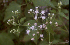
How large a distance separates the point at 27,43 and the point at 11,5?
0.77m

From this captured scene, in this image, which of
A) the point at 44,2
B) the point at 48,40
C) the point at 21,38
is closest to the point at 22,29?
the point at 21,38

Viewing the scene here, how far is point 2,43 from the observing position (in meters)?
1.42

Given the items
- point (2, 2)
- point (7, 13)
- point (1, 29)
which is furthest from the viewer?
point (1, 29)

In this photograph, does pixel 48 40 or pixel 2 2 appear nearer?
pixel 48 40

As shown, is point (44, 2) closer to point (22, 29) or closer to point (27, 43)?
point (22, 29)

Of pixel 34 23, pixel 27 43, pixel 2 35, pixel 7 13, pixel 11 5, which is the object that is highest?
pixel 11 5

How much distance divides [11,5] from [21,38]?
26.6 inches

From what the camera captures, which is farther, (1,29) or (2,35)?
(1,29)

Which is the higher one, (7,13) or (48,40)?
(7,13)

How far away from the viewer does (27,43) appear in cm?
175

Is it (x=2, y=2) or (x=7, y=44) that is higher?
(x=2, y=2)

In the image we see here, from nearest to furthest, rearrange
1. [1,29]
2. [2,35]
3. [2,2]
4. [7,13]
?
[7,13], [2,35], [2,2], [1,29]

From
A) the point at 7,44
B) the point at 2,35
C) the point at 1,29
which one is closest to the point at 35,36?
the point at 7,44

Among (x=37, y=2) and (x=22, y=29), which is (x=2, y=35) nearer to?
(x=22, y=29)
